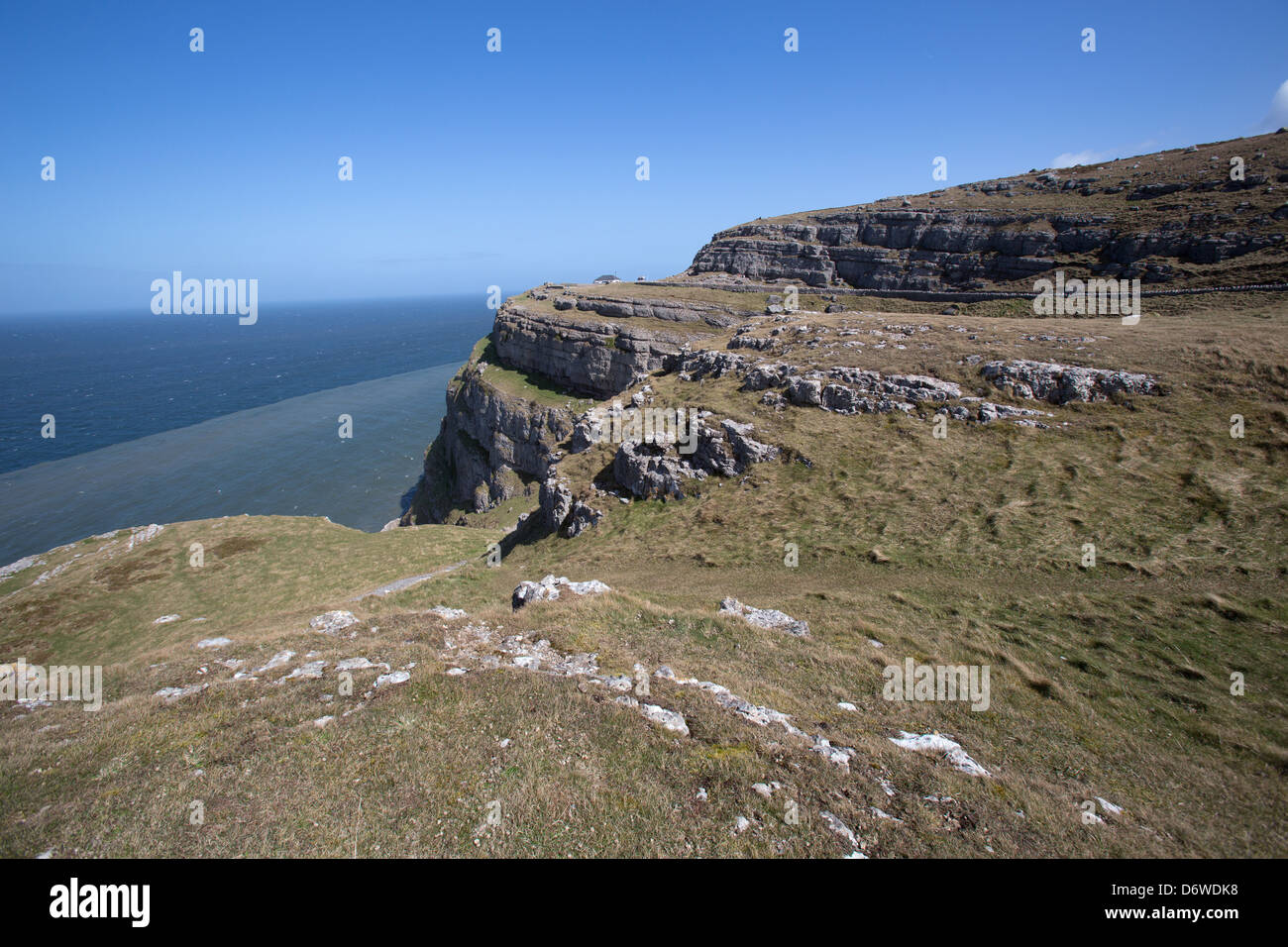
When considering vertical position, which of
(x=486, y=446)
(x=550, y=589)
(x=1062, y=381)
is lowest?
(x=550, y=589)

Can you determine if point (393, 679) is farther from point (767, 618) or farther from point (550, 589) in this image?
point (767, 618)

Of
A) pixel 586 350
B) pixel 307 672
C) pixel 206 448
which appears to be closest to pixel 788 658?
pixel 307 672

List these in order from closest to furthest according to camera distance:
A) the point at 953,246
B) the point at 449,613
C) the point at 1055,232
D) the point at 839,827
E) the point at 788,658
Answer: the point at 839,827
the point at 788,658
the point at 449,613
the point at 1055,232
the point at 953,246

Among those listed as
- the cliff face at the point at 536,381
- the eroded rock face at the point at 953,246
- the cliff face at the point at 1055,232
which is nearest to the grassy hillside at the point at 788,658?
the cliff face at the point at 1055,232

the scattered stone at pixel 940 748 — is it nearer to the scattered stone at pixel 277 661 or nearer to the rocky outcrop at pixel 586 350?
the scattered stone at pixel 277 661
